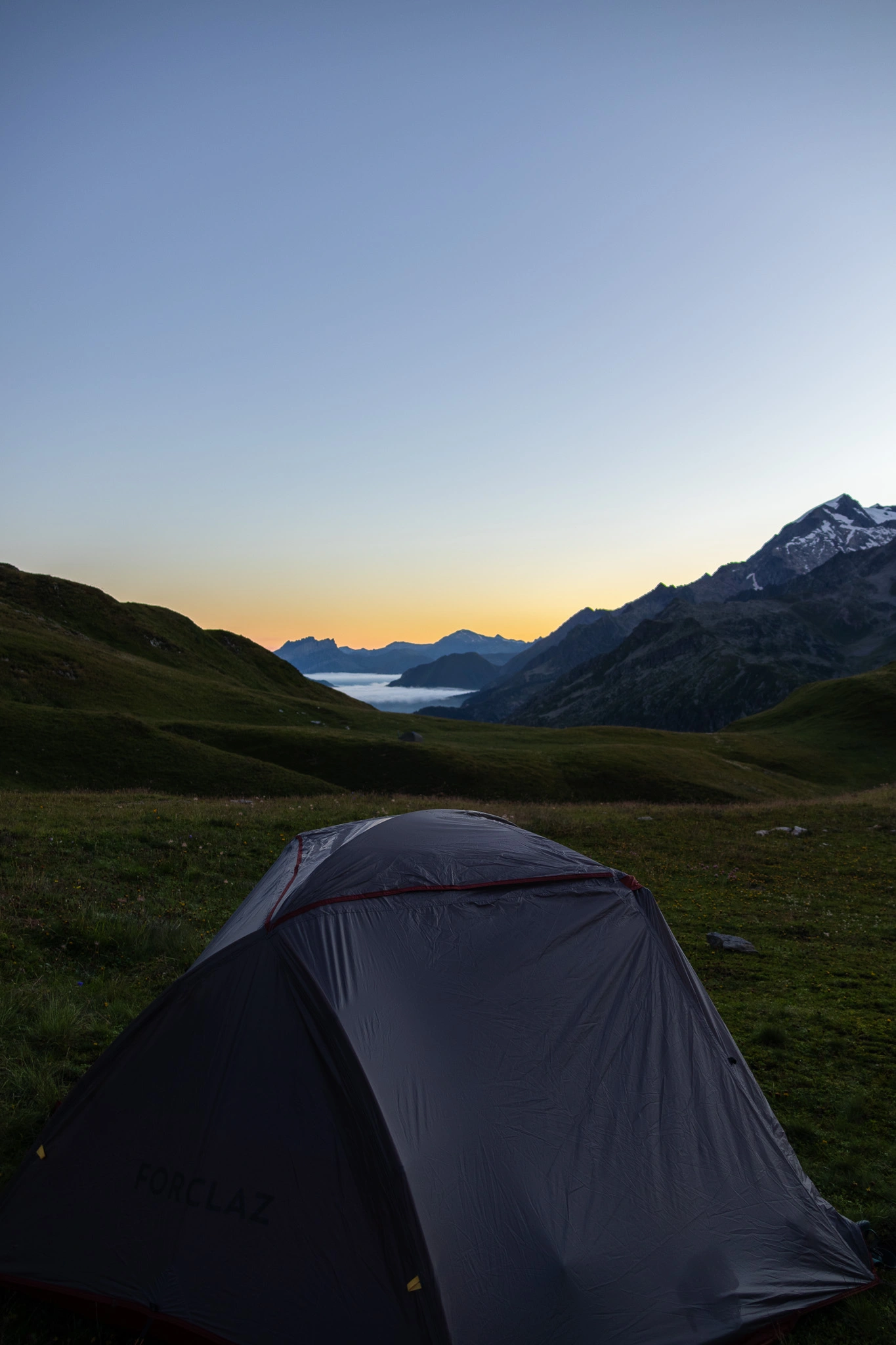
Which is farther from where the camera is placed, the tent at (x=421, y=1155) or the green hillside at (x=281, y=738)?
the green hillside at (x=281, y=738)

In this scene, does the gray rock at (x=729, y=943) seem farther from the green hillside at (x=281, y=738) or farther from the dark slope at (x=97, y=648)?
the dark slope at (x=97, y=648)

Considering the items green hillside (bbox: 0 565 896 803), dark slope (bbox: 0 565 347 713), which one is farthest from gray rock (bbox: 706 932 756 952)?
dark slope (bbox: 0 565 347 713)

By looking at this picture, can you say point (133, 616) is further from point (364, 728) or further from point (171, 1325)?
point (171, 1325)

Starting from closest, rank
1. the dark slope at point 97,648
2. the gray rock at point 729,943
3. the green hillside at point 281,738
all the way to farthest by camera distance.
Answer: the gray rock at point 729,943 < the green hillside at point 281,738 < the dark slope at point 97,648

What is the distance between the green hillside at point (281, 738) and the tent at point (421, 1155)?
37.7m

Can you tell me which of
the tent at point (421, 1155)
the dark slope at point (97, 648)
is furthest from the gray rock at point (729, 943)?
the dark slope at point (97, 648)

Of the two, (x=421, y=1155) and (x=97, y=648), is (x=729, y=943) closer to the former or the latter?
(x=421, y=1155)

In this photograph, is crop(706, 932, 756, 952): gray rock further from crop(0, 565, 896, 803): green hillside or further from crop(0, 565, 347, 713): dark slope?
crop(0, 565, 347, 713): dark slope

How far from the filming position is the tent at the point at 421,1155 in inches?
211

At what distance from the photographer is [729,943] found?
48.3ft

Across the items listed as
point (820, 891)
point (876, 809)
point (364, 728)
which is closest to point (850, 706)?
point (364, 728)

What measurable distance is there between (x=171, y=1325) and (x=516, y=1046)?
11.1 ft

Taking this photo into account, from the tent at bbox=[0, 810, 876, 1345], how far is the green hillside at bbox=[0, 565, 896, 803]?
3768 cm

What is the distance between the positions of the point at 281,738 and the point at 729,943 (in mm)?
47621
